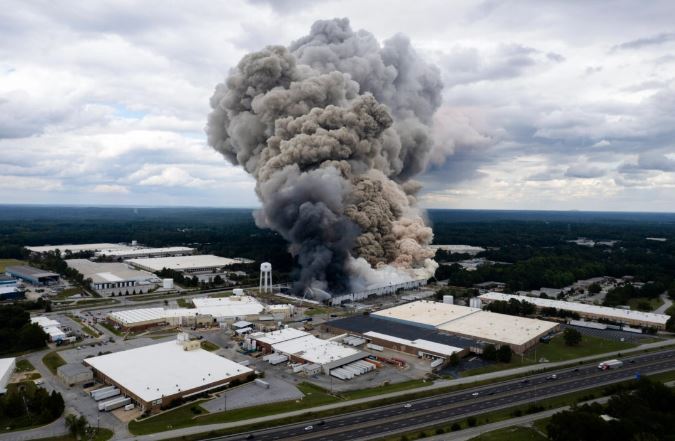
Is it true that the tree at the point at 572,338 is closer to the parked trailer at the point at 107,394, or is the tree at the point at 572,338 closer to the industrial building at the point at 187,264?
the parked trailer at the point at 107,394

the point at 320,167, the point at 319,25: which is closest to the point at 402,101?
the point at 319,25

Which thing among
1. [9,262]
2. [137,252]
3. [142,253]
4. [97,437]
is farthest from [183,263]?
[97,437]

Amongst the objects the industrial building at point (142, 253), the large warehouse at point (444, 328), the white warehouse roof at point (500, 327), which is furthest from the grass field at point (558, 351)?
the industrial building at point (142, 253)

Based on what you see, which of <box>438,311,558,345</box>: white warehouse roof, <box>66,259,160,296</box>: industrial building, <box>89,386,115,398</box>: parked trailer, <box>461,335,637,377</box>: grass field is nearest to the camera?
<box>89,386,115,398</box>: parked trailer

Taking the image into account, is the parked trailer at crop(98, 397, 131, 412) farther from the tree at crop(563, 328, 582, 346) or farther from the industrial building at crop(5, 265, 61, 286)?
the industrial building at crop(5, 265, 61, 286)

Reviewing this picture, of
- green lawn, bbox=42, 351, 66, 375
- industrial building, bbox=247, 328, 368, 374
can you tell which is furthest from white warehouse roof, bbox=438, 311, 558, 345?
green lawn, bbox=42, 351, 66, 375

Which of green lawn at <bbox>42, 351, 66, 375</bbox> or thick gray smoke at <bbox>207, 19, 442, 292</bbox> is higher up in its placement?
thick gray smoke at <bbox>207, 19, 442, 292</bbox>

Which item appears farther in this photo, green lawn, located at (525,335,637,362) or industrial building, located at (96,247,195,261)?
industrial building, located at (96,247,195,261)

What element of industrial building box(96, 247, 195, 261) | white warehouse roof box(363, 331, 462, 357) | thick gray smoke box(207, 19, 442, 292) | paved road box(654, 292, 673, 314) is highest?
thick gray smoke box(207, 19, 442, 292)
